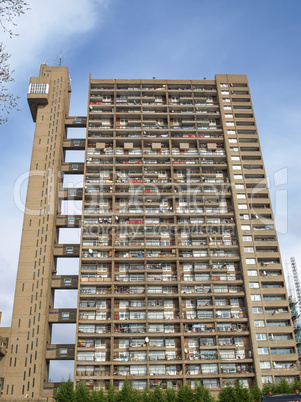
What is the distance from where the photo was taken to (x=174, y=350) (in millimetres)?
77812

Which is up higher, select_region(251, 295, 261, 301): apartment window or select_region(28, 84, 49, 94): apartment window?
select_region(28, 84, 49, 94): apartment window

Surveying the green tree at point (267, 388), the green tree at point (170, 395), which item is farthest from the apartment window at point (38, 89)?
the green tree at point (267, 388)

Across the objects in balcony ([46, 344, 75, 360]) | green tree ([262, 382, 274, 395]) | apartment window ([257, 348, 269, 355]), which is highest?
balcony ([46, 344, 75, 360])

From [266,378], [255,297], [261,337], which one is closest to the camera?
[266,378]

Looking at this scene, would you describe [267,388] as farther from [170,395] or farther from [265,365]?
[170,395]

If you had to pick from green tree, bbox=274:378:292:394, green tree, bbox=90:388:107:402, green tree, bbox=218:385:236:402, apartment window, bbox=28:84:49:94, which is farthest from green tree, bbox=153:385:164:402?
apartment window, bbox=28:84:49:94

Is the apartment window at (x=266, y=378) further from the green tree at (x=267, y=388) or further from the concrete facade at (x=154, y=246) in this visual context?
the green tree at (x=267, y=388)

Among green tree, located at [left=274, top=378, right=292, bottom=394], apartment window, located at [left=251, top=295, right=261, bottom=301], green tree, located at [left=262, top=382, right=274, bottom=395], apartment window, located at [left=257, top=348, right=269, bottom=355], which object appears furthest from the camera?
apartment window, located at [left=251, top=295, right=261, bottom=301]

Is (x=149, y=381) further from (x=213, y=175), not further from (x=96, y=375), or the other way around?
(x=213, y=175)

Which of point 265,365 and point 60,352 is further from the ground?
point 60,352

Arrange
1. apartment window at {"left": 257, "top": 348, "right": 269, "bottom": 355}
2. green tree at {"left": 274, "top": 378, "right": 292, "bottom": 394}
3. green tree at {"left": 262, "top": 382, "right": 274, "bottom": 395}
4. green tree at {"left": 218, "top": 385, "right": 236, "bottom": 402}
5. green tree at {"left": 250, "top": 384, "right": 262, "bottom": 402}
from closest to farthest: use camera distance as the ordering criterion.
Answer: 1. green tree at {"left": 218, "top": 385, "right": 236, "bottom": 402}
2. green tree at {"left": 274, "top": 378, "right": 292, "bottom": 394}
3. green tree at {"left": 250, "top": 384, "right": 262, "bottom": 402}
4. green tree at {"left": 262, "top": 382, "right": 274, "bottom": 395}
5. apartment window at {"left": 257, "top": 348, "right": 269, "bottom": 355}

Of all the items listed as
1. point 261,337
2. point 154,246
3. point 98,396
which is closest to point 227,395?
point 261,337

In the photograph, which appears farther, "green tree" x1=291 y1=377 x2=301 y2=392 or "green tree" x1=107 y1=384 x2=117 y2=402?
"green tree" x1=291 y1=377 x2=301 y2=392

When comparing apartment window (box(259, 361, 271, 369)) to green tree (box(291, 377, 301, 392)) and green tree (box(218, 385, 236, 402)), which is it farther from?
green tree (box(218, 385, 236, 402))
